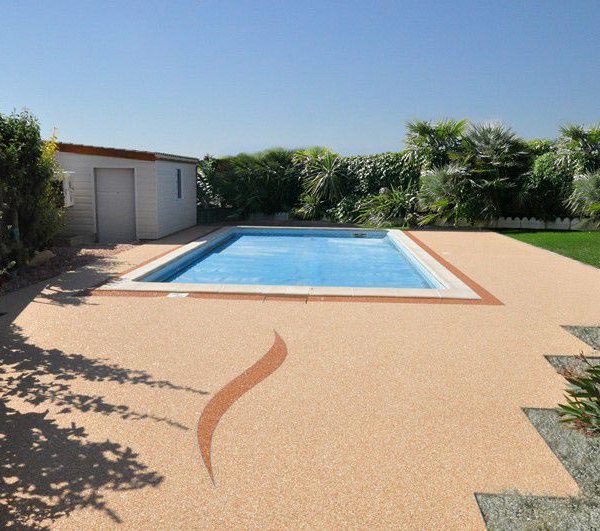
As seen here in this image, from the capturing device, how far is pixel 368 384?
15.2ft

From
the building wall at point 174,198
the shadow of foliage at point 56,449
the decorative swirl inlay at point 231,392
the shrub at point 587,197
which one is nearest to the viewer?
the shadow of foliage at point 56,449

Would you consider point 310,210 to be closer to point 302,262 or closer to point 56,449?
point 302,262

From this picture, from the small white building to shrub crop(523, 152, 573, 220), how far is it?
39.0 feet

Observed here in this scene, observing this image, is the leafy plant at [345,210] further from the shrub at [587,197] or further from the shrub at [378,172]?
the shrub at [587,197]

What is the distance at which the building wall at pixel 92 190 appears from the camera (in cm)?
1361

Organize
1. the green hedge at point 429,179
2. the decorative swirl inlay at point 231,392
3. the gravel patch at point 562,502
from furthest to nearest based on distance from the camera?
the green hedge at point 429,179, the decorative swirl inlay at point 231,392, the gravel patch at point 562,502

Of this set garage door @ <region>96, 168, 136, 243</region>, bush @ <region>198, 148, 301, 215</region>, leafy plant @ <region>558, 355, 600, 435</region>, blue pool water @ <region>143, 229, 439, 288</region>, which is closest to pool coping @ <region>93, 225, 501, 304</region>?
blue pool water @ <region>143, 229, 439, 288</region>

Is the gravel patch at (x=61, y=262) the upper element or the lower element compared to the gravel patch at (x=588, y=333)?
upper

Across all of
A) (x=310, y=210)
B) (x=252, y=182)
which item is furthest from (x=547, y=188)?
(x=252, y=182)

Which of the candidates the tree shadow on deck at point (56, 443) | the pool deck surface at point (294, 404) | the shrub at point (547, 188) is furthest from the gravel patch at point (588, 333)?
the shrub at point (547, 188)

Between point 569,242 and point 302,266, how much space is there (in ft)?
24.1

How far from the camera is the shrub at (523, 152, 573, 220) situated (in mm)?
17281

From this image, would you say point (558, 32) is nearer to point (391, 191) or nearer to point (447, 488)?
point (391, 191)

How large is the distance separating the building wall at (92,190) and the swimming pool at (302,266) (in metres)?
1.66
